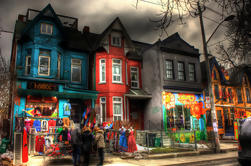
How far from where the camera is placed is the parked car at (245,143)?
219 inches

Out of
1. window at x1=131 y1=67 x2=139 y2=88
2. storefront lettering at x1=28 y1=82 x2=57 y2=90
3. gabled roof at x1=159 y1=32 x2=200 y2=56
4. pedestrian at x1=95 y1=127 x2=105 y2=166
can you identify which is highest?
gabled roof at x1=159 y1=32 x2=200 y2=56

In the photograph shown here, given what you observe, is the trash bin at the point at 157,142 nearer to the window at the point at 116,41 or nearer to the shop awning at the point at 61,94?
the shop awning at the point at 61,94

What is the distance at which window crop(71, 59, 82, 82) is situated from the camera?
64.6 ft

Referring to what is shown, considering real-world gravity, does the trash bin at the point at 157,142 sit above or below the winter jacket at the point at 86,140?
below

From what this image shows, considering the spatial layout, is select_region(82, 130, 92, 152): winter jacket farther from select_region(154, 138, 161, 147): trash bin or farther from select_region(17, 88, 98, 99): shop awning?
select_region(154, 138, 161, 147): trash bin

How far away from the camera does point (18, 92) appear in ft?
50.2

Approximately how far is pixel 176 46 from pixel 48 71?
1284 cm

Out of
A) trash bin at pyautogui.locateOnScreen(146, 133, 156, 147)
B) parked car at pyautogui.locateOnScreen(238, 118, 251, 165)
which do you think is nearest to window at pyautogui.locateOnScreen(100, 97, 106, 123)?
trash bin at pyautogui.locateOnScreen(146, 133, 156, 147)

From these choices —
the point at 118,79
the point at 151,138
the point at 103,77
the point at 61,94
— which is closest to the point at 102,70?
the point at 103,77

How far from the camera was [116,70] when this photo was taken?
20594 mm

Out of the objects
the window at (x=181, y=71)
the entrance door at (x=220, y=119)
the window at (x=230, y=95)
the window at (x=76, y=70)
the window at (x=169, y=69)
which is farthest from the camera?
the window at (x=230, y=95)

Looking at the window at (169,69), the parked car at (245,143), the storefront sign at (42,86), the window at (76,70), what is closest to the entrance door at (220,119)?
the window at (169,69)

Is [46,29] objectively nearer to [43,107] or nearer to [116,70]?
[43,107]

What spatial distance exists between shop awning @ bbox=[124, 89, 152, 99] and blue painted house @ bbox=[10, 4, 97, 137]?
3485 mm
